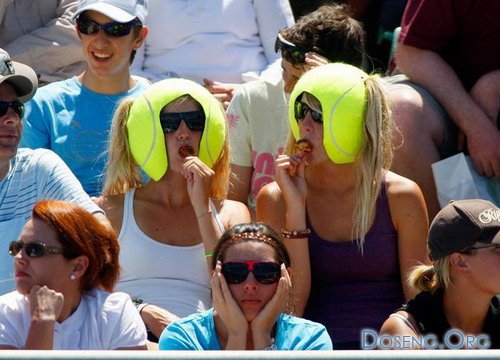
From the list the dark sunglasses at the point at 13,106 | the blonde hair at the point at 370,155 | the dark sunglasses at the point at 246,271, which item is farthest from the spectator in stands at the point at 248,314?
the dark sunglasses at the point at 13,106

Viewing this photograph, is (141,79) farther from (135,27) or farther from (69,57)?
(69,57)

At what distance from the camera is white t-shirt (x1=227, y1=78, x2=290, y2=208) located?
5254 mm

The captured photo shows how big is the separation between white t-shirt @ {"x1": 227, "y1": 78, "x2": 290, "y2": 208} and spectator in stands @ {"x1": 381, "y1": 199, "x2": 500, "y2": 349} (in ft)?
4.22

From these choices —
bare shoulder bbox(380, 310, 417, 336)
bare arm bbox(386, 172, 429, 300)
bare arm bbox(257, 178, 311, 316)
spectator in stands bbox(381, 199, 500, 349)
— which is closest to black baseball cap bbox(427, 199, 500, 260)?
spectator in stands bbox(381, 199, 500, 349)

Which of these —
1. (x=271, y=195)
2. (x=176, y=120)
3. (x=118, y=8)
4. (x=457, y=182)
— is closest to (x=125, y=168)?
(x=176, y=120)

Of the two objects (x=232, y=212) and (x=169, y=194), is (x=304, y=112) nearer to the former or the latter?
(x=232, y=212)

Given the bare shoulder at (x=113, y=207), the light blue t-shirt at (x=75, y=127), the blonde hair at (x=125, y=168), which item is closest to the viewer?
the bare shoulder at (x=113, y=207)

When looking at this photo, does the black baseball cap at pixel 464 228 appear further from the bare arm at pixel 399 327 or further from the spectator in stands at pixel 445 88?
the spectator in stands at pixel 445 88

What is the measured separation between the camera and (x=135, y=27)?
543 centimetres

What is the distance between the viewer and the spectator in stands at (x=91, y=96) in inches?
205

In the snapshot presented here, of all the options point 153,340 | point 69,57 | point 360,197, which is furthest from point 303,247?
point 69,57

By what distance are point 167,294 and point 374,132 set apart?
0.97 metres

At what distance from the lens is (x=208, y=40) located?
19.2 ft

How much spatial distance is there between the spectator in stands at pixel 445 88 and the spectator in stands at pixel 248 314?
119 centimetres
